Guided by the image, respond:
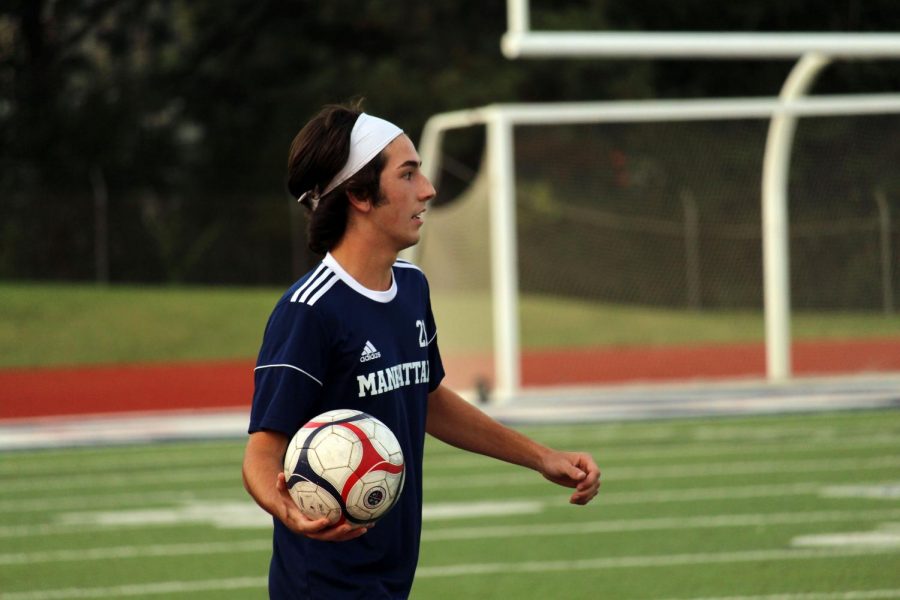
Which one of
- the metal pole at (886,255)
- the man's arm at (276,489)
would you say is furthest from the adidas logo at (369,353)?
the metal pole at (886,255)

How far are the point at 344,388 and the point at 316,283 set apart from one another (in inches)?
9.4

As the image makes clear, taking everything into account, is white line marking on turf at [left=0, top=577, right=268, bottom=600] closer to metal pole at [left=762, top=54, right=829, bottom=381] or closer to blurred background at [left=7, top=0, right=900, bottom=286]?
metal pole at [left=762, top=54, right=829, bottom=381]

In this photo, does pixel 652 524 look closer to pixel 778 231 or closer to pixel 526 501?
pixel 526 501

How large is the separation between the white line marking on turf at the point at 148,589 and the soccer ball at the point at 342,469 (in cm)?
387

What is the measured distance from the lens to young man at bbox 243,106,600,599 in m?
3.53

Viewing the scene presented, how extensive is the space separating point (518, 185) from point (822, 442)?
10.3 m

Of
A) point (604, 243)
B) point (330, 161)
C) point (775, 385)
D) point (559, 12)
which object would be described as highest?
point (559, 12)

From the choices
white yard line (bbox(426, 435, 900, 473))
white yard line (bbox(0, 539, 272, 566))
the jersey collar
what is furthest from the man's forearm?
white yard line (bbox(426, 435, 900, 473))

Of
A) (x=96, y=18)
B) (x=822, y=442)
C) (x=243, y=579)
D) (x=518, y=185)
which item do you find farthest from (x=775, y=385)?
(x=96, y=18)

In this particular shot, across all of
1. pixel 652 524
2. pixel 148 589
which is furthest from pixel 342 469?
pixel 652 524

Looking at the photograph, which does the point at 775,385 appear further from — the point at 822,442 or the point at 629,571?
the point at 629,571

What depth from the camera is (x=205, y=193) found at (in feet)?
100

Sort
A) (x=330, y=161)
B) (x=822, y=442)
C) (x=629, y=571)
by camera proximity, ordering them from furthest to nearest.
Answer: (x=822, y=442), (x=629, y=571), (x=330, y=161)

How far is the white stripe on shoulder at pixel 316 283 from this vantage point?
359 cm
